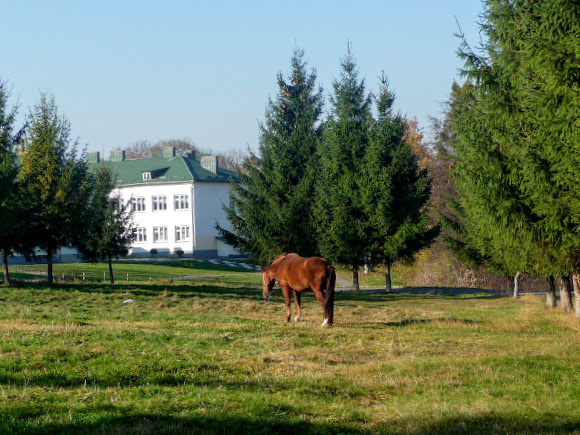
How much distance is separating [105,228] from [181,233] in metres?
44.2

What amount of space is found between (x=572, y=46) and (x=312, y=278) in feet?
26.2

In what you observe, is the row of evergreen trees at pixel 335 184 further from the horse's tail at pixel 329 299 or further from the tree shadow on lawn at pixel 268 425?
the tree shadow on lawn at pixel 268 425

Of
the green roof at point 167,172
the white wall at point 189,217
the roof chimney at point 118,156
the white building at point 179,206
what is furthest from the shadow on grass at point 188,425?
the roof chimney at point 118,156

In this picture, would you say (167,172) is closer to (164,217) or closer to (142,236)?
(164,217)

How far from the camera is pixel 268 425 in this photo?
7.65m

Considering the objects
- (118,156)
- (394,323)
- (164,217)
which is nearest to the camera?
(394,323)

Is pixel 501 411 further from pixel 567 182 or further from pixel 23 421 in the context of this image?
pixel 567 182

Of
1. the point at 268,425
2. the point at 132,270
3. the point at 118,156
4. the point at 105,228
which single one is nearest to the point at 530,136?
the point at 268,425

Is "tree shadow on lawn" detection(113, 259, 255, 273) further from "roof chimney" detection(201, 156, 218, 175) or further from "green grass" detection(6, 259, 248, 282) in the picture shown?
"roof chimney" detection(201, 156, 218, 175)

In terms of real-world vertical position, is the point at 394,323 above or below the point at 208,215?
below

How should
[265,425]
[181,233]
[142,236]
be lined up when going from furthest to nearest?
[142,236] < [181,233] < [265,425]

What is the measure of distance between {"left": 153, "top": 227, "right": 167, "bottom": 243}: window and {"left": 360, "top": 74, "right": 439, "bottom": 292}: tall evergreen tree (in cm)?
4657

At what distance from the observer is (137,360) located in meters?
10.9

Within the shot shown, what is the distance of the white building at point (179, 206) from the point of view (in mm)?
81875
